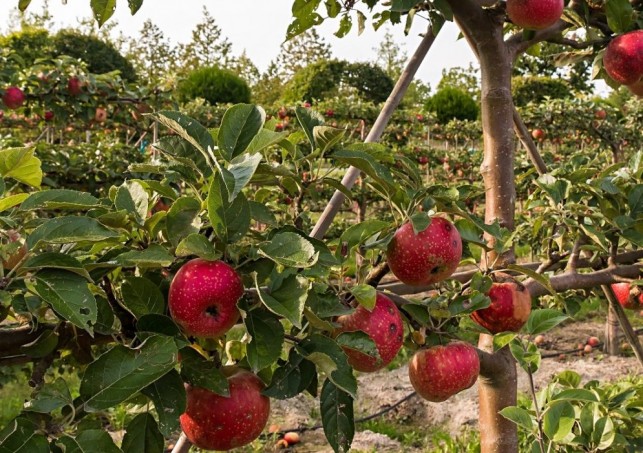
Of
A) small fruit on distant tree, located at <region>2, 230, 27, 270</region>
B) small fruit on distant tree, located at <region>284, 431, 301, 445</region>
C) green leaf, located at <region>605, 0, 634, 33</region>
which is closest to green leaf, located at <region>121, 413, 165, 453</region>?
small fruit on distant tree, located at <region>2, 230, 27, 270</region>

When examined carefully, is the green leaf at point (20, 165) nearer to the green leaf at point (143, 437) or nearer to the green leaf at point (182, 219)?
the green leaf at point (182, 219)

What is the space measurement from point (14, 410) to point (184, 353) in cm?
288

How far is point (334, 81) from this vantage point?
474 inches

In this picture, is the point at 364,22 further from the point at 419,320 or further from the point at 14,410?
the point at 14,410

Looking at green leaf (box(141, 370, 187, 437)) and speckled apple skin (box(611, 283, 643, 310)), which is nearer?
green leaf (box(141, 370, 187, 437))

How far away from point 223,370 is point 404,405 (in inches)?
111

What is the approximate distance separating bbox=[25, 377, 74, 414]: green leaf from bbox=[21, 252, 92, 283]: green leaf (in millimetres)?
115

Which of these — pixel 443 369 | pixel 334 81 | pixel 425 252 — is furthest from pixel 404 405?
pixel 334 81

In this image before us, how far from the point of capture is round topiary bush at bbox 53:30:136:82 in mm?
11172

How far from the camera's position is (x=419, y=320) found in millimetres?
926

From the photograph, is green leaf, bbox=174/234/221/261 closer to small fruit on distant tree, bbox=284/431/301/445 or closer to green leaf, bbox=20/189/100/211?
green leaf, bbox=20/189/100/211

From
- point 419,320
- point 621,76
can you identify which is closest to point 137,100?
point 621,76

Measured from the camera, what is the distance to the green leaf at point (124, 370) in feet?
1.90

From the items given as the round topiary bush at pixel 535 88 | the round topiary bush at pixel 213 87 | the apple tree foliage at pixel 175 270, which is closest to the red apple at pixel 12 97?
the apple tree foliage at pixel 175 270
